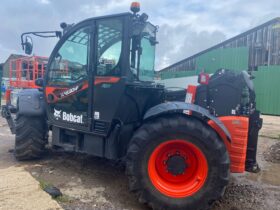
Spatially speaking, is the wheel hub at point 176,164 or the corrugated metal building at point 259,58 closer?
the wheel hub at point 176,164

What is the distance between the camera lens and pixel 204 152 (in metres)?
3.59

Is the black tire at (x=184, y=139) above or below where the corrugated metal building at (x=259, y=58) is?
below

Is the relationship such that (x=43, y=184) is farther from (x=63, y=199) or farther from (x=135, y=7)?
(x=135, y=7)

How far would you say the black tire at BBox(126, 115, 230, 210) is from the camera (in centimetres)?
352

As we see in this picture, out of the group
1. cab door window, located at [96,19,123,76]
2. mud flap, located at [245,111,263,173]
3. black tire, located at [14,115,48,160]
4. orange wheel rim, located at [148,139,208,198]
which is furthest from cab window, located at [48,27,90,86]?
mud flap, located at [245,111,263,173]

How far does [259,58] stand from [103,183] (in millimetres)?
15722

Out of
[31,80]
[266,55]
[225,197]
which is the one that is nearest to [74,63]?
[225,197]

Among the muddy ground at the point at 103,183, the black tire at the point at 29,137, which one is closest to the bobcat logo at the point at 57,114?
the black tire at the point at 29,137

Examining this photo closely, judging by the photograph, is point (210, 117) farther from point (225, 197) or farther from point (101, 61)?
point (101, 61)

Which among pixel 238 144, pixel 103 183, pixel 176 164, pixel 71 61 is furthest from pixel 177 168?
pixel 71 61

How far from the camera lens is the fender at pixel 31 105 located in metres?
5.30

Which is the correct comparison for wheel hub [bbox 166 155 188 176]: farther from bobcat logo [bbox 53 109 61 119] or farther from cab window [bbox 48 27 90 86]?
bobcat logo [bbox 53 109 61 119]

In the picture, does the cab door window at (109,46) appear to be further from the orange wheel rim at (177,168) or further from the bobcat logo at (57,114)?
the orange wheel rim at (177,168)

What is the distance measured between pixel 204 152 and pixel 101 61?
192 centimetres
